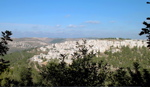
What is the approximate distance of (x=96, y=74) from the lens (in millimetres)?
6855

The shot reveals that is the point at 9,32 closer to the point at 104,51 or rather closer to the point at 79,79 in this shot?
the point at 79,79

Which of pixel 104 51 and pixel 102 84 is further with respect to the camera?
pixel 104 51

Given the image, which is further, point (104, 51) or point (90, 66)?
point (104, 51)

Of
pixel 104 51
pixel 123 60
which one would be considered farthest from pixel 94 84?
pixel 104 51

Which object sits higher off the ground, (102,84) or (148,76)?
(148,76)

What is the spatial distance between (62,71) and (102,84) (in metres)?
1.89

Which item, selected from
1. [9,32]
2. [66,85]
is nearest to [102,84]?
[66,85]

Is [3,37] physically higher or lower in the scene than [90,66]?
higher

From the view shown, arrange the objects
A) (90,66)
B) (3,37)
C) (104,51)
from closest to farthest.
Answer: (90,66), (3,37), (104,51)

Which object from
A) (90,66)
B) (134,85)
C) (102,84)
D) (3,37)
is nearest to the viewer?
(134,85)

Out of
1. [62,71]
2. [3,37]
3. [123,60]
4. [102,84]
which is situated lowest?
[123,60]

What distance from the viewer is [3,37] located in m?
8.05

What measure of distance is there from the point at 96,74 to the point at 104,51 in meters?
195

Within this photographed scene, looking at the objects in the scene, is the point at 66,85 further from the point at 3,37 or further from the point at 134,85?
the point at 3,37
